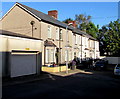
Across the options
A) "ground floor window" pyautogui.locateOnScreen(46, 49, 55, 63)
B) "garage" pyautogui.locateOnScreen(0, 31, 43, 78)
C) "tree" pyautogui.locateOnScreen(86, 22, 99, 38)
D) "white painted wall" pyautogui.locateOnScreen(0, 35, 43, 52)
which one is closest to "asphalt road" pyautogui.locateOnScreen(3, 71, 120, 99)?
"garage" pyautogui.locateOnScreen(0, 31, 43, 78)

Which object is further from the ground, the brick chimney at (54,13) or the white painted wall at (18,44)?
the brick chimney at (54,13)

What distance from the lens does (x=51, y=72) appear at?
21031mm

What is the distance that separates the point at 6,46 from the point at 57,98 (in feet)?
26.2

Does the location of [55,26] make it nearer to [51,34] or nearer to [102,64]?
[51,34]

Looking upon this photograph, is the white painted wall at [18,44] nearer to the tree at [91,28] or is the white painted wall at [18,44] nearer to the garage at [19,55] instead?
the garage at [19,55]

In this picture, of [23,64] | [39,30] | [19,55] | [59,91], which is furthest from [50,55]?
[59,91]

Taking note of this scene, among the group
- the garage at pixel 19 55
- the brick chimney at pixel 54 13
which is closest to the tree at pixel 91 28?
the brick chimney at pixel 54 13

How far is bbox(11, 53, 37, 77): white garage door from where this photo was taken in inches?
603

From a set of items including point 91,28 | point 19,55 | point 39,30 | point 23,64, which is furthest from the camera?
point 91,28

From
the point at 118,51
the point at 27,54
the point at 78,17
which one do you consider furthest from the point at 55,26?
the point at 78,17

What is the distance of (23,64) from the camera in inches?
650

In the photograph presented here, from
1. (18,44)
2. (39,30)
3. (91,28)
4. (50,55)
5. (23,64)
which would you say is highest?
(91,28)

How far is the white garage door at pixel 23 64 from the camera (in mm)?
15316

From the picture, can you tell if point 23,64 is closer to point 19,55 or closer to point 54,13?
point 19,55
